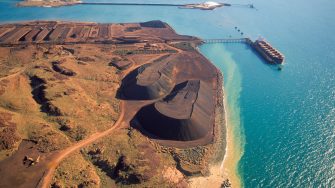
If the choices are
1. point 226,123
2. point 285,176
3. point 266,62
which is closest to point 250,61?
point 266,62

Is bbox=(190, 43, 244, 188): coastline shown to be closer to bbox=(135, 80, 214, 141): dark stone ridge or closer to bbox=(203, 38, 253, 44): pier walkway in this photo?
bbox=(135, 80, 214, 141): dark stone ridge

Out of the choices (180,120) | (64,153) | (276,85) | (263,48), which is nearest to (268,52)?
(263,48)

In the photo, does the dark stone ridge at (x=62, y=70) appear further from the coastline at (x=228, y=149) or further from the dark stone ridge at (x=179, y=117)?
the coastline at (x=228, y=149)

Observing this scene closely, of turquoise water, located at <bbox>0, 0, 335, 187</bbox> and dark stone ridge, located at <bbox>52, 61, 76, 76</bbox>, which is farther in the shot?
dark stone ridge, located at <bbox>52, 61, 76, 76</bbox>

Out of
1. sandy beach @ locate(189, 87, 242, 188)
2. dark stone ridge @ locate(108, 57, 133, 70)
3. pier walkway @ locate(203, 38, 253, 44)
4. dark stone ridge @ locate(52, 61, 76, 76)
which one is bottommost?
sandy beach @ locate(189, 87, 242, 188)

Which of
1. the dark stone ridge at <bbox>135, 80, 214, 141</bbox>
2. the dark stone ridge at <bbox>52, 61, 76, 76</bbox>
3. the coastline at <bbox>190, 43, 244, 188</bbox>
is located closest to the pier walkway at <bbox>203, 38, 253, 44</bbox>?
the coastline at <bbox>190, 43, 244, 188</bbox>

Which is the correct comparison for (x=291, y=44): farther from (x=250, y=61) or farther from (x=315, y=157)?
(x=315, y=157)

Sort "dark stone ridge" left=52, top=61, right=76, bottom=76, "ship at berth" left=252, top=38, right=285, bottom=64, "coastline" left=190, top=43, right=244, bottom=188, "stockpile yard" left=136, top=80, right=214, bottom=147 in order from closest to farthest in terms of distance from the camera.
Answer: "coastline" left=190, top=43, right=244, bottom=188
"stockpile yard" left=136, top=80, right=214, bottom=147
"dark stone ridge" left=52, top=61, right=76, bottom=76
"ship at berth" left=252, top=38, right=285, bottom=64

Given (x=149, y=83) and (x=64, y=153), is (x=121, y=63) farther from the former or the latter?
(x=64, y=153)
